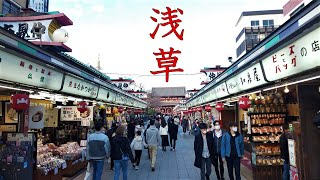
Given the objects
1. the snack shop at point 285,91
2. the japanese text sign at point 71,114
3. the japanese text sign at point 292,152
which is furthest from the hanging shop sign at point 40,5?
the japanese text sign at point 292,152

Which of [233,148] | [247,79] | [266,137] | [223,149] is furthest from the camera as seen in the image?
[266,137]

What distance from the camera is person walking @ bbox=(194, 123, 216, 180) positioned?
8.93m

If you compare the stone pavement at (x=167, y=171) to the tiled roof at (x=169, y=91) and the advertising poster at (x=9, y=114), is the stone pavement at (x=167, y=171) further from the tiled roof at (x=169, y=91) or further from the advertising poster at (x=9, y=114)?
the tiled roof at (x=169, y=91)

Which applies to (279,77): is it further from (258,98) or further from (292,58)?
(258,98)

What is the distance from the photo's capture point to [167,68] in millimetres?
17094

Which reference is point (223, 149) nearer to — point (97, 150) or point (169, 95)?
point (97, 150)

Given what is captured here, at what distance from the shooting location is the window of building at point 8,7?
596 inches

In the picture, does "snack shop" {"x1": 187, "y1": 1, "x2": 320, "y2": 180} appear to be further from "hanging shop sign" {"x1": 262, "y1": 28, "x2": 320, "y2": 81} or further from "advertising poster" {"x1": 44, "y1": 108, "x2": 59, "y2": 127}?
"advertising poster" {"x1": 44, "y1": 108, "x2": 59, "y2": 127}

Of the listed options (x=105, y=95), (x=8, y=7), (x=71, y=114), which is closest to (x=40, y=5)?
(x=8, y=7)

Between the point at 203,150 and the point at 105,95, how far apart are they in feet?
30.1

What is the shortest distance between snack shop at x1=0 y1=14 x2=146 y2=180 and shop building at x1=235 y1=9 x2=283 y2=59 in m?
41.6

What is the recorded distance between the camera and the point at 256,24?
5219 centimetres

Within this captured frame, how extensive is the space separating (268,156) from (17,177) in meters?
7.63

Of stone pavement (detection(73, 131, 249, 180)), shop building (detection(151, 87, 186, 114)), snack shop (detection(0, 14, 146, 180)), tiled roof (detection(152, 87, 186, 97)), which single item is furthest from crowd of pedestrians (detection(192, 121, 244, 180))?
tiled roof (detection(152, 87, 186, 97))
